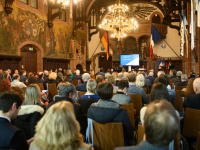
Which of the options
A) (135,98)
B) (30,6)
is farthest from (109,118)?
(30,6)

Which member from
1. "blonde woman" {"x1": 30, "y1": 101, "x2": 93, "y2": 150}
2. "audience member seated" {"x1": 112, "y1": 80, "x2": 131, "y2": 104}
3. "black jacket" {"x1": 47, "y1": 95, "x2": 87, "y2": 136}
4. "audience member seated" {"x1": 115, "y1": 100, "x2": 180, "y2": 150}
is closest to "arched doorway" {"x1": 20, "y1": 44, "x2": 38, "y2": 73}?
"audience member seated" {"x1": 112, "y1": 80, "x2": 131, "y2": 104}

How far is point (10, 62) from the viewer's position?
11.5 metres

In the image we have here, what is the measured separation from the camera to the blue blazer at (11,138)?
1.63 meters

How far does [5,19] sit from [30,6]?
2551 mm

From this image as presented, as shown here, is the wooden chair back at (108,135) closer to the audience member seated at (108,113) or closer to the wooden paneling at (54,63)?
the audience member seated at (108,113)

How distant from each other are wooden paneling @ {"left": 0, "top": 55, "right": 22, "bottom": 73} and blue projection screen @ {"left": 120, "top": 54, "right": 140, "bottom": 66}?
11.0 metres

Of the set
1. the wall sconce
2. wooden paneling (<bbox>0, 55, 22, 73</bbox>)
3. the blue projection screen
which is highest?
the wall sconce

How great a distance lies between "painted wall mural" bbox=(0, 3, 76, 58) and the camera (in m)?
11.0

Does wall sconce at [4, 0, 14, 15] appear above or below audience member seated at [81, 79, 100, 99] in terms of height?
above

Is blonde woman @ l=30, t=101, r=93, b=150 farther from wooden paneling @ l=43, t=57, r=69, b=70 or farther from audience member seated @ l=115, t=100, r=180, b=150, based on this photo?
wooden paneling @ l=43, t=57, r=69, b=70

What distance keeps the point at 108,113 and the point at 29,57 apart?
1239 cm

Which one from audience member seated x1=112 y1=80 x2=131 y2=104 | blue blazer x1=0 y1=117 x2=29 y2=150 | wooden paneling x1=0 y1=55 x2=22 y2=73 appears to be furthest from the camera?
wooden paneling x1=0 y1=55 x2=22 y2=73

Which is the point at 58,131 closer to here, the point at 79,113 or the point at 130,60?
the point at 79,113

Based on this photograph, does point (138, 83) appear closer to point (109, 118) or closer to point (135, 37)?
point (109, 118)
